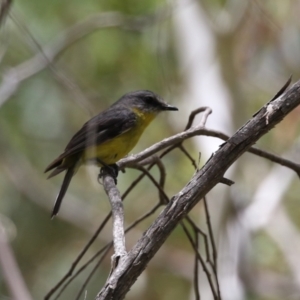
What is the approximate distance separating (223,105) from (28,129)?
2390 mm

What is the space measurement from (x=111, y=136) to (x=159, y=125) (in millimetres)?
3237

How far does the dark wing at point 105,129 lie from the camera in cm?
383

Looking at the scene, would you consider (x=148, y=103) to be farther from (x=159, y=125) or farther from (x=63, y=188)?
(x=159, y=125)

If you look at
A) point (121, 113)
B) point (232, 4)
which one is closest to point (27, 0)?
point (232, 4)

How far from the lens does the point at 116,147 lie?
3.88 metres

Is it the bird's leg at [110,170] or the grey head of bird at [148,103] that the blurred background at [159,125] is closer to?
the grey head of bird at [148,103]

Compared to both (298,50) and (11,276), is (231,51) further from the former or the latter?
(11,276)

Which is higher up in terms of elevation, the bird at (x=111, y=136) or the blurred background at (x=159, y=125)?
the blurred background at (x=159, y=125)

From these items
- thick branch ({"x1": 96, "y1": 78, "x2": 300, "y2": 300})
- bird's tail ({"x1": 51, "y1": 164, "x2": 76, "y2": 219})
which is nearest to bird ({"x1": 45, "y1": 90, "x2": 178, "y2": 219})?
bird's tail ({"x1": 51, "y1": 164, "x2": 76, "y2": 219})

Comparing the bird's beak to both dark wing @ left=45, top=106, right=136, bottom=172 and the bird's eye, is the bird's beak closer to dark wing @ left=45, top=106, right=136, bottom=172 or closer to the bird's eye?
the bird's eye

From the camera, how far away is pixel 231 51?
6.64 m

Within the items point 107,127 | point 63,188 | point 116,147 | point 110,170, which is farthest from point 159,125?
point 110,170

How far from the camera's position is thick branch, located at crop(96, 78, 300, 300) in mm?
1937

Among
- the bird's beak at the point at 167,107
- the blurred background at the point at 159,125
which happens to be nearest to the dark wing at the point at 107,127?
the bird's beak at the point at 167,107
